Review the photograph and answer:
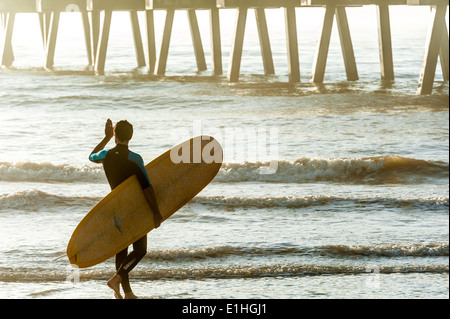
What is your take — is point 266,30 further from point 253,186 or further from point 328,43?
point 253,186

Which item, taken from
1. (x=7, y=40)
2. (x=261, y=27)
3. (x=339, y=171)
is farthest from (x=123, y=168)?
(x=7, y=40)

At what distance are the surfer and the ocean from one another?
0.55m

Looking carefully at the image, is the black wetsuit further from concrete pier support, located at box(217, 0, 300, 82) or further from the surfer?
concrete pier support, located at box(217, 0, 300, 82)

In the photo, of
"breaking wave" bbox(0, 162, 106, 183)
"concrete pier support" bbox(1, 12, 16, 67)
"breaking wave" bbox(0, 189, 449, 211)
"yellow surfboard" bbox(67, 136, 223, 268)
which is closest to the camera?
"yellow surfboard" bbox(67, 136, 223, 268)

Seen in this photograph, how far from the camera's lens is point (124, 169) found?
450 cm

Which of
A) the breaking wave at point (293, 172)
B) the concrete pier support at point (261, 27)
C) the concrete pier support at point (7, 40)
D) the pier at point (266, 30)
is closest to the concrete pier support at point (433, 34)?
the pier at point (266, 30)

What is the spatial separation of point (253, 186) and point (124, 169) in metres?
5.84

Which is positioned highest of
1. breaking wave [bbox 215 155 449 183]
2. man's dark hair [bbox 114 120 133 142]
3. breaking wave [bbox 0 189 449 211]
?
man's dark hair [bbox 114 120 133 142]

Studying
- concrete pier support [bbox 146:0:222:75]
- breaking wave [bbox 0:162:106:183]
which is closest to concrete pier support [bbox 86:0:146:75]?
concrete pier support [bbox 146:0:222:75]

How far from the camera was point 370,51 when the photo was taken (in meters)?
36.8

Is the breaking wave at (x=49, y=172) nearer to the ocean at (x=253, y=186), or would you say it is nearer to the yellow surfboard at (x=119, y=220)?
the ocean at (x=253, y=186)

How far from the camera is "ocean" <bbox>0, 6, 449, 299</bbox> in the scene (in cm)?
557

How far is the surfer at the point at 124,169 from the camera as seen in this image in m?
4.46

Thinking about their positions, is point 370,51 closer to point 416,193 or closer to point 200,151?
point 416,193
